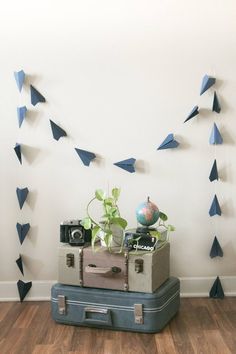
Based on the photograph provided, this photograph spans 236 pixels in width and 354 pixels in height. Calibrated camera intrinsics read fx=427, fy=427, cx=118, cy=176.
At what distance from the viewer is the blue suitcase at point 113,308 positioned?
2.26 metres

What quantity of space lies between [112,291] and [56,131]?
1.08m

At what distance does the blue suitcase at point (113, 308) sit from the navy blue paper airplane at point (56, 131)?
3.10ft

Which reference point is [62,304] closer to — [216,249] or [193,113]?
[216,249]

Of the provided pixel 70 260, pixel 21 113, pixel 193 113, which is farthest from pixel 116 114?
pixel 70 260

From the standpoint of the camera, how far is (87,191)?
2.81 m

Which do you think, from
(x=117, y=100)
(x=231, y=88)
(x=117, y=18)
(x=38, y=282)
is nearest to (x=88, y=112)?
(x=117, y=100)

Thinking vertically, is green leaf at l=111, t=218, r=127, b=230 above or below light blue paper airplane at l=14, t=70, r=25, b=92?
below

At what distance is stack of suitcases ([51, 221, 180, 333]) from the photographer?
7.45 ft

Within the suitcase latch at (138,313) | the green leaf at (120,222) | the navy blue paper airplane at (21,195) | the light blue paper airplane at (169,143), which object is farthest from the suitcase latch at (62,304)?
the light blue paper airplane at (169,143)

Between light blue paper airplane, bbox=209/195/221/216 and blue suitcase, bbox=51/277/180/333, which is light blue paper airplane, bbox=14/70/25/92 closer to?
blue suitcase, bbox=51/277/180/333

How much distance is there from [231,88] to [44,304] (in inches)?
72.9

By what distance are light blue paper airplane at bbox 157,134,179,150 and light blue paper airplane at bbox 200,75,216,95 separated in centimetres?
36

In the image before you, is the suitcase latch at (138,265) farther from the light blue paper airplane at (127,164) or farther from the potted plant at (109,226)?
the light blue paper airplane at (127,164)

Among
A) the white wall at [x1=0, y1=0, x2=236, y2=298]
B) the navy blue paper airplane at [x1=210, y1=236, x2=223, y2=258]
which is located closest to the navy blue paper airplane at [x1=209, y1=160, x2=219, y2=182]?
the white wall at [x1=0, y1=0, x2=236, y2=298]
